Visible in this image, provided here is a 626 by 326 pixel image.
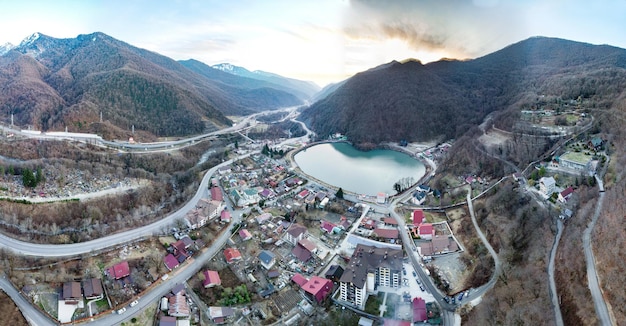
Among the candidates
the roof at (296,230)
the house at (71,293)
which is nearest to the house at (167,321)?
the house at (71,293)

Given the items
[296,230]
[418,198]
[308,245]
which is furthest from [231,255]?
[418,198]

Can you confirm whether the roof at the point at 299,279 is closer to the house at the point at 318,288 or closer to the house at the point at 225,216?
the house at the point at 318,288

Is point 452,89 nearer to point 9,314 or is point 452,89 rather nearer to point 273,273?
point 273,273

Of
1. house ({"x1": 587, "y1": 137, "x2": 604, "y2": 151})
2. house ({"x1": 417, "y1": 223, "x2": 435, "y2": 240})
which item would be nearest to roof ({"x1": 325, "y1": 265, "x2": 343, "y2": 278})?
house ({"x1": 417, "y1": 223, "x2": 435, "y2": 240})

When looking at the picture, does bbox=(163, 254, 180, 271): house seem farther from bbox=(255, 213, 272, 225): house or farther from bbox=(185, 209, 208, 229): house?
bbox=(255, 213, 272, 225): house

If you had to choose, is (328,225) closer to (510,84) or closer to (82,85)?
(82,85)
